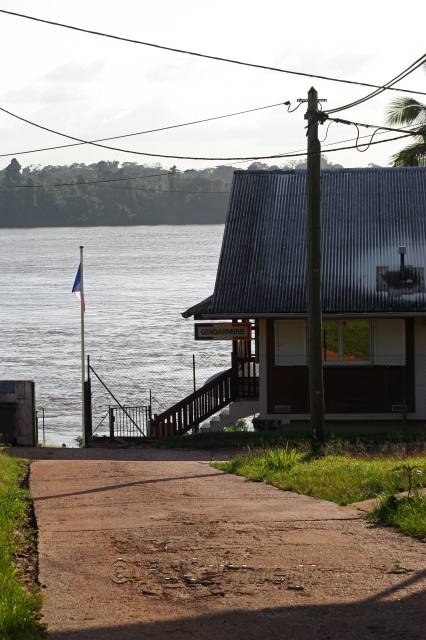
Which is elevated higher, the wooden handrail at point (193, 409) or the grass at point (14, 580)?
the grass at point (14, 580)

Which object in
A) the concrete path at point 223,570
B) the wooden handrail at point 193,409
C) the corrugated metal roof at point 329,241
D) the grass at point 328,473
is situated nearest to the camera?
the concrete path at point 223,570

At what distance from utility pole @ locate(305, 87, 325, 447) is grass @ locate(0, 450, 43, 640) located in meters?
7.09

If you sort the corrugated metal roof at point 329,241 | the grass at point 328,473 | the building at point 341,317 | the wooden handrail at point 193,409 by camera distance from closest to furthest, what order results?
the grass at point 328,473 < the building at point 341,317 < the corrugated metal roof at point 329,241 < the wooden handrail at point 193,409

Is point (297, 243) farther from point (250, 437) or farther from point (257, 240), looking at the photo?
point (250, 437)

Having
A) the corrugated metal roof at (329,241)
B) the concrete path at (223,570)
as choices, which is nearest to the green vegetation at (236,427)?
the corrugated metal roof at (329,241)

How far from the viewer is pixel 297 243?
30969 mm

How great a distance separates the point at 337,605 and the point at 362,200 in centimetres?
2419

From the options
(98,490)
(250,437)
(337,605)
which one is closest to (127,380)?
(250,437)

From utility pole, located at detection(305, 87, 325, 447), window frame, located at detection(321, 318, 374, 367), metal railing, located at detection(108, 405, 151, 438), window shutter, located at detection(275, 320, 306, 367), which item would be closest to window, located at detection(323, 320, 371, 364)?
window frame, located at detection(321, 318, 374, 367)

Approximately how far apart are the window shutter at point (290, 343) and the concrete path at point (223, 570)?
46.9ft

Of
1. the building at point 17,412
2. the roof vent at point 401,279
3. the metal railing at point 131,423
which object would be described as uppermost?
the roof vent at point 401,279

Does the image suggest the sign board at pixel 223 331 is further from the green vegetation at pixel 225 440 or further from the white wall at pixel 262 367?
the green vegetation at pixel 225 440

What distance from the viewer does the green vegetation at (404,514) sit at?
11.5m

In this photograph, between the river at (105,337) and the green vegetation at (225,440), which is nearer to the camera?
the green vegetation at (225,440)
